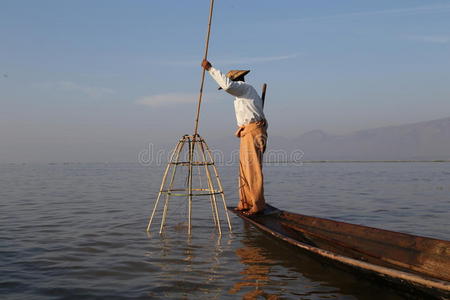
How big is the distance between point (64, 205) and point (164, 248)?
6.71 metres

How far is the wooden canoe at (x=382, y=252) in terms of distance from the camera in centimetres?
331

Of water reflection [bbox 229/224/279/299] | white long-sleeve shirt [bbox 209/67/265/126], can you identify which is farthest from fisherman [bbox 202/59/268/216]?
water reflection [bbox 229/224/279/299]

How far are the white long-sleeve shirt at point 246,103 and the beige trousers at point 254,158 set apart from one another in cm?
13

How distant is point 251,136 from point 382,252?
3.33m

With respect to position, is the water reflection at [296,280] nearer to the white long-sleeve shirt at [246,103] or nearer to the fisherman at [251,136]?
the fisherman at [251,136]

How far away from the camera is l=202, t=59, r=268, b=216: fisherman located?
7398 millimetres

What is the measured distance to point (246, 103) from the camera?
7.38 metres

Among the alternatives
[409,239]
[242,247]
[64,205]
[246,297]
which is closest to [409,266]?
[409,239]

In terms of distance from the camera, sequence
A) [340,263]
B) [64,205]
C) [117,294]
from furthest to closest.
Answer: [64,205] < [117,294] < [340,263]

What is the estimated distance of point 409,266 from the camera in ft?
14.6

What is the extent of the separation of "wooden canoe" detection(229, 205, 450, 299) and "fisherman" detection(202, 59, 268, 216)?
797 millimetres

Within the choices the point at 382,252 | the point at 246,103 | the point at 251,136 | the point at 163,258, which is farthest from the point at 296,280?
the point at 246,103

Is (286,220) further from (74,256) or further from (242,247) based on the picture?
(74,256)

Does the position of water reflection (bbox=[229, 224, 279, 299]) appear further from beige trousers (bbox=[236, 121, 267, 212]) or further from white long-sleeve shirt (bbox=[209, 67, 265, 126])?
white long-sleeve shirt (bbox=[209, 67, 265, 126])
